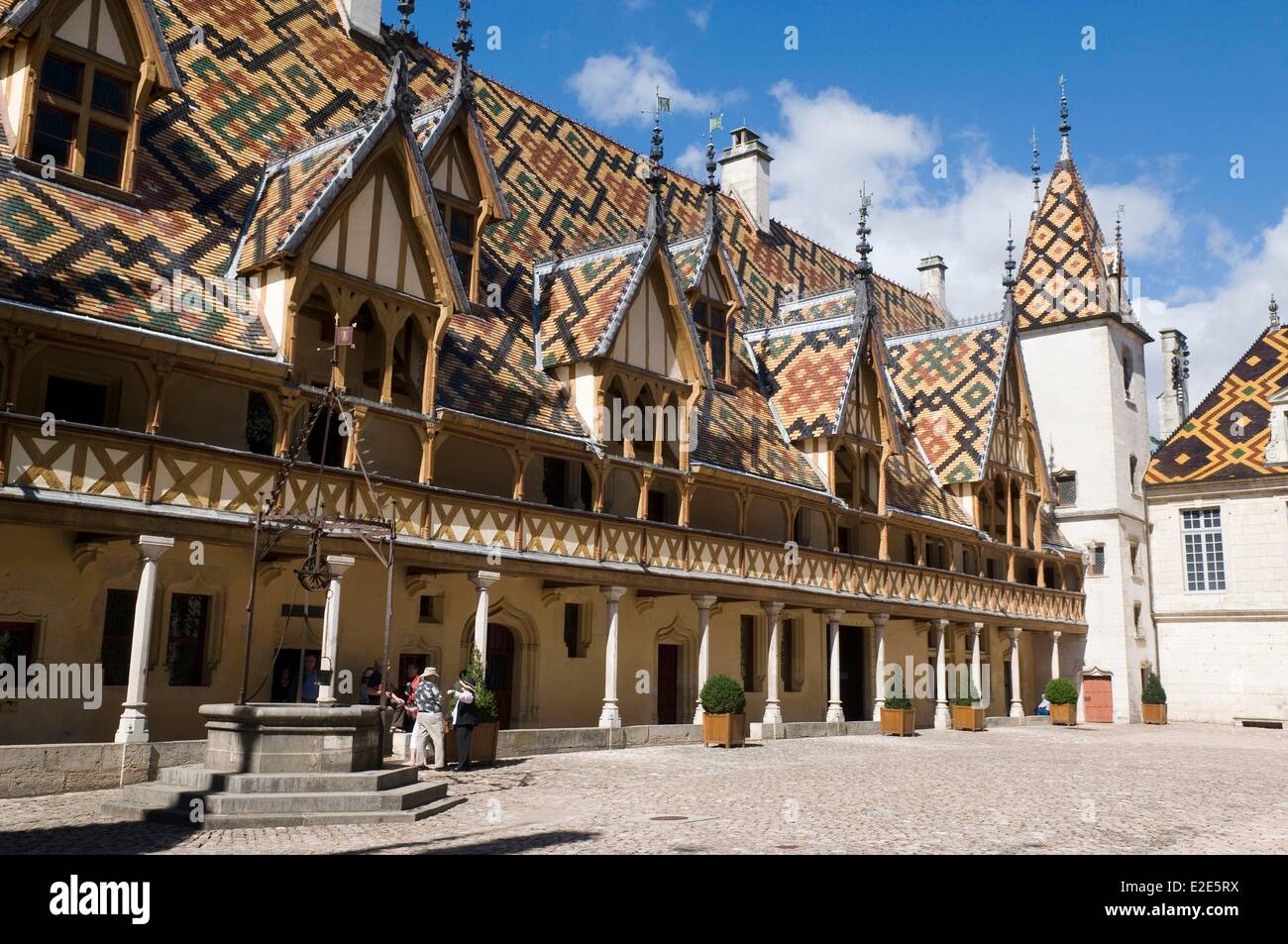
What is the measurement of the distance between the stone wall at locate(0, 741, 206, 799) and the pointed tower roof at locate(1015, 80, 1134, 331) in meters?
34.3

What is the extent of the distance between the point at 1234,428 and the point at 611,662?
93.2 ft

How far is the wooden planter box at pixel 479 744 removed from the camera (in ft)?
52.5

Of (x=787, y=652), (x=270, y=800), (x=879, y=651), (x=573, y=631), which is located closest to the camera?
(x=270, y=800)

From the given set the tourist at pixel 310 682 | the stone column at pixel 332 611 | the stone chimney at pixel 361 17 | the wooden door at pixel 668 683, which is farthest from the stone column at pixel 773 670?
the stone chimney at pixel 361 17

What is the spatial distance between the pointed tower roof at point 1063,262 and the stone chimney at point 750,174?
1047 centimetres

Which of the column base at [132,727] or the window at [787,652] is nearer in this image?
the column base at [132,727]

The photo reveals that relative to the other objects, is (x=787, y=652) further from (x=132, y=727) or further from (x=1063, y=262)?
(x=1063, y=262)

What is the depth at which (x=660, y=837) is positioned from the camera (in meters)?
9.74

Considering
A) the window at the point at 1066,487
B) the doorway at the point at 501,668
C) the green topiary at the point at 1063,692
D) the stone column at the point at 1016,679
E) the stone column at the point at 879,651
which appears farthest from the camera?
the window at the point at 1066,487

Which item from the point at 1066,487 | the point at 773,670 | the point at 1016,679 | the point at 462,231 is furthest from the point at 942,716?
the point at 462,231

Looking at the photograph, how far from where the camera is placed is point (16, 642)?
14.9 metres

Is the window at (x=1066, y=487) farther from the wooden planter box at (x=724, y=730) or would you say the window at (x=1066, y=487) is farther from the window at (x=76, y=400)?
the window at (x=76, y=400)
